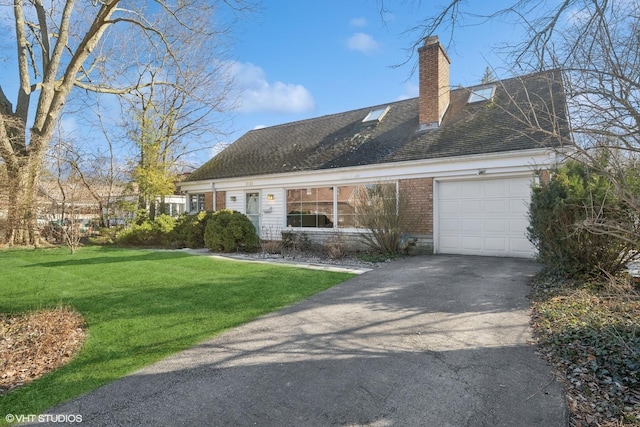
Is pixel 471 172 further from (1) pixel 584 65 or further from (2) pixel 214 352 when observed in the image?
(2) pixel 214 352

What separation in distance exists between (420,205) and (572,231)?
16.1 feet

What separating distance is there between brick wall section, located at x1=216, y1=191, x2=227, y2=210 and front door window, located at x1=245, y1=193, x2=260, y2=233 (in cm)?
139

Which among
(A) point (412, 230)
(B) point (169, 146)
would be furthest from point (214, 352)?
(B) point (169, 146)

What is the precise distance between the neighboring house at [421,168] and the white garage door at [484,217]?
1.1 inches

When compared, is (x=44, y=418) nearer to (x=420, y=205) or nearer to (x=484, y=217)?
(x=420, y=205)

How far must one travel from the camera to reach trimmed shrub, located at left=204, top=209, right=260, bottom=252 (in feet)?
39.5

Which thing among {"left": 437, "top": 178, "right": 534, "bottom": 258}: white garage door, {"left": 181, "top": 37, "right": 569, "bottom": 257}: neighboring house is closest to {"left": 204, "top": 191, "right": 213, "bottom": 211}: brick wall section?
{"left": 181, "top": 37, "right": 569, "bottom": 257}: neighboring house

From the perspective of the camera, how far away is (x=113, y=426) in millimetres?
2627

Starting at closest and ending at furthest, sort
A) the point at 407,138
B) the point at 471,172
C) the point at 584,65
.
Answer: the point at 584,65 → the point at 471,172 → the point at 407,138

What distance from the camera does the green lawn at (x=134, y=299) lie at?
11.4ft

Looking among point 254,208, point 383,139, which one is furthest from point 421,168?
point 254,208

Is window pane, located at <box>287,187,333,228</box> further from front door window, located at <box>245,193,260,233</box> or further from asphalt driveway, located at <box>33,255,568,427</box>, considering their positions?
asphalt driveway, located at <box>33,255,568,427</box>

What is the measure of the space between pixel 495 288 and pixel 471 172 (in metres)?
4.58

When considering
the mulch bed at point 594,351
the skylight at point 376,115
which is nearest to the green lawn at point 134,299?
the mulch bed at point 594,351
